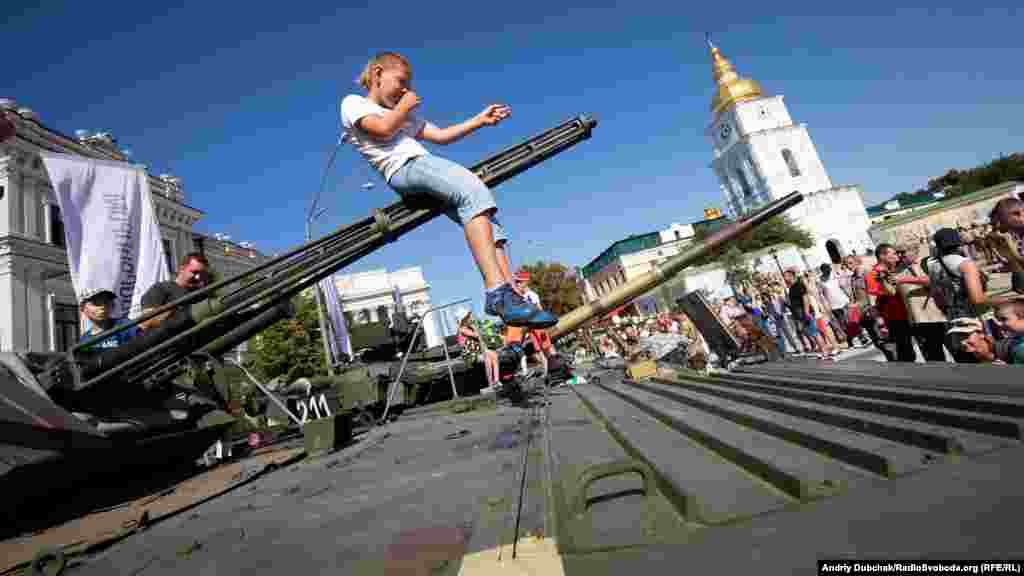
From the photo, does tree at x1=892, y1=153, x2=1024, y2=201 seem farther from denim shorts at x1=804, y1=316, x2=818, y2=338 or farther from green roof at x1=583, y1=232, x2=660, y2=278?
denim shorts at x1=804, y1=316, x2=818, y2=338

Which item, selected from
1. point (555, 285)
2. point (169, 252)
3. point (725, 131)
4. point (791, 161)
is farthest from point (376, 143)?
point (725, 131)

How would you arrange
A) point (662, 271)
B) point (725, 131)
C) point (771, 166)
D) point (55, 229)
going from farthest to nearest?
point (725, 131) → point (771, 166) → point (55, 229) → point (662, 271)

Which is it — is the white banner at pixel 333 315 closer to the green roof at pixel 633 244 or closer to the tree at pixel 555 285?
the tree at pixel 555 285

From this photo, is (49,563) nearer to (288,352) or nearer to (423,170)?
(423,170)

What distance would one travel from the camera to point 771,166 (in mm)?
59938

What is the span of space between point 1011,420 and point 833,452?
307mm

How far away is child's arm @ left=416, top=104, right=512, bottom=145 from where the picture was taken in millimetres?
2619

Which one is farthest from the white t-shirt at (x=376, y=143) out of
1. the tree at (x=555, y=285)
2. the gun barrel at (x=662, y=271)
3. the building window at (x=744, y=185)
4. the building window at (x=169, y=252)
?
the building window at (x=744, y=185)

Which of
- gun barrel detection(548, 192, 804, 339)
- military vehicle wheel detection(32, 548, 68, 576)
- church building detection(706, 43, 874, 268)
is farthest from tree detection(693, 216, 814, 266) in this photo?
military vehicle wheel detection(32, 548, 68, 576)

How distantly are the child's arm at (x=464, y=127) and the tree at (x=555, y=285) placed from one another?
43919 mm

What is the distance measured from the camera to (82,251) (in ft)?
36.3

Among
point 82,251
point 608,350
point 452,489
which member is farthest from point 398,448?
point 608,350

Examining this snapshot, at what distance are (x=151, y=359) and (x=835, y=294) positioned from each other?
9628 mm

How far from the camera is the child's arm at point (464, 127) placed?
262cm
